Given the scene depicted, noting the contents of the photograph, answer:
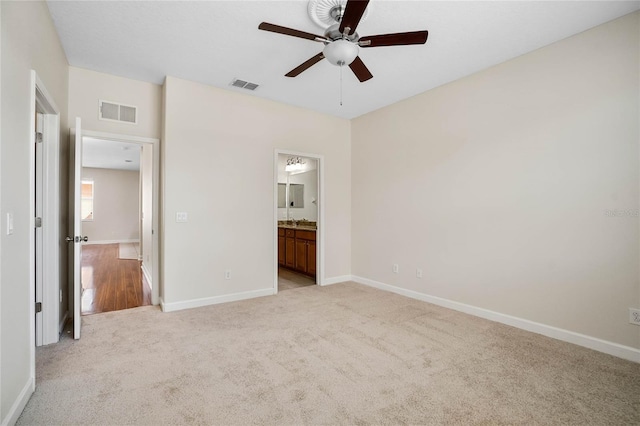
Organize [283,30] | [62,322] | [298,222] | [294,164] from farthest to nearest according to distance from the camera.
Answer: [294,164], [298,222], [62,322], [283,30]

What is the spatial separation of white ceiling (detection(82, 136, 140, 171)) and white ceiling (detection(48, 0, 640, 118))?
3601mm

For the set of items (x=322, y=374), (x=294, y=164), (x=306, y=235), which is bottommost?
(x=322, y=374)

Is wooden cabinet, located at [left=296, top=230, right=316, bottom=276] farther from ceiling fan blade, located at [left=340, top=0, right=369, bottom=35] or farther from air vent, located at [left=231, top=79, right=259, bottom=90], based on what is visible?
ceiling fan blade, located at [left=340, top=0, right=369, bottom=35]

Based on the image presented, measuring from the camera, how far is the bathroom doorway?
5043mm

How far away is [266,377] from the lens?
2.23 m

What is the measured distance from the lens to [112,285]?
4.95 m

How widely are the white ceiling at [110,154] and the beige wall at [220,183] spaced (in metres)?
3.23

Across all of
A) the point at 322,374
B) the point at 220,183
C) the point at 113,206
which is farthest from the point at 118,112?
the point at 113,206

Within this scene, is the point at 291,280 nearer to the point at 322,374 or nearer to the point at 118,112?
the point at 322,374

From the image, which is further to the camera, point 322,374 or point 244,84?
point 244,84

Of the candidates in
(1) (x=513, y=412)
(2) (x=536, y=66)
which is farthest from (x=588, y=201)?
(1) (x=513, y=412)

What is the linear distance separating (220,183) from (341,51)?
8.03 feet

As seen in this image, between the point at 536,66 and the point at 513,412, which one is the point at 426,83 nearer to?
the point at 536,66

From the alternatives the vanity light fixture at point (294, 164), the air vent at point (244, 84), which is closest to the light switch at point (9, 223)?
the air vent at point (244, 84)
